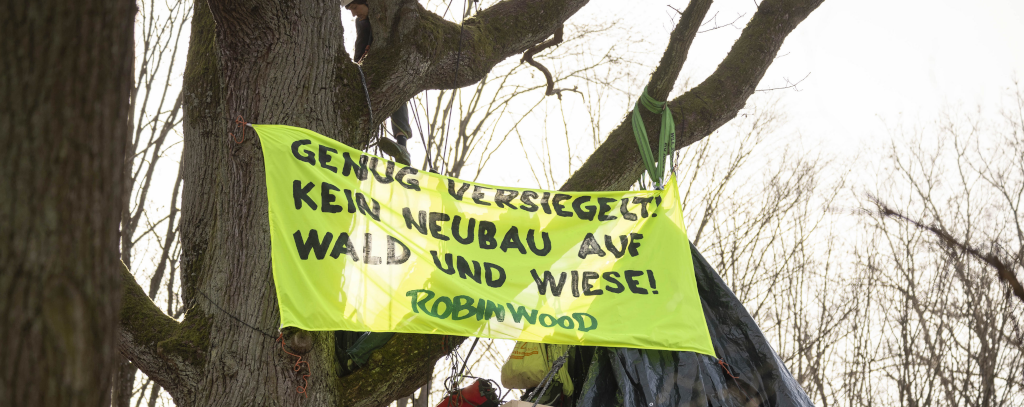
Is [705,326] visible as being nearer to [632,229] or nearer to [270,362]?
[632,229]

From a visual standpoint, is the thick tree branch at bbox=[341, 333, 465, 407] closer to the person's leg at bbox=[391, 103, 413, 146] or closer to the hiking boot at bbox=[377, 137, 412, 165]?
the hiking boot at bbox=[377, 137, 412, 165]

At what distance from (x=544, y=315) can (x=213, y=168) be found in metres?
2.08

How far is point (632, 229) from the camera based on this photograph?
4.10 m

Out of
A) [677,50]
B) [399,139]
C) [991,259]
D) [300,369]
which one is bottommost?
[991,259]

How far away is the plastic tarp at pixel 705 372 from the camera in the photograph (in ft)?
12.6

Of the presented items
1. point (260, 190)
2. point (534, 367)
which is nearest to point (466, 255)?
point (534, 367)

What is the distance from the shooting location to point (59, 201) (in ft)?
4.24

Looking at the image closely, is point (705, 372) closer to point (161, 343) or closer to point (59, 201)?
point (161, 343)

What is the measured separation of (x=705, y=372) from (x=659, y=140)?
1525mm

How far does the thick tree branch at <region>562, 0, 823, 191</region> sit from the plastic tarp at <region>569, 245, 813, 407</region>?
0.83 metres

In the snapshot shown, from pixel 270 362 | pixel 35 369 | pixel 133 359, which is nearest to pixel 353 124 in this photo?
pixel 270 362

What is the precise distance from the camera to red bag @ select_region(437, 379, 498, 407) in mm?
4188

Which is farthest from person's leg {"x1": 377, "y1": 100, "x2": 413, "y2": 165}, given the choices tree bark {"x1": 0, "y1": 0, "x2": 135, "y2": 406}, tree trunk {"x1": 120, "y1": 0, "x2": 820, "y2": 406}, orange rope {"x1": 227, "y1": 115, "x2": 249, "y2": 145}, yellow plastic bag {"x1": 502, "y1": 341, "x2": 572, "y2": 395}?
tree bark {"x1": 0, "y1": 0, "x2": 135, "y2": 406}

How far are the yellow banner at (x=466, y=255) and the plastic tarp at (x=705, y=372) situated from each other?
0.21m
